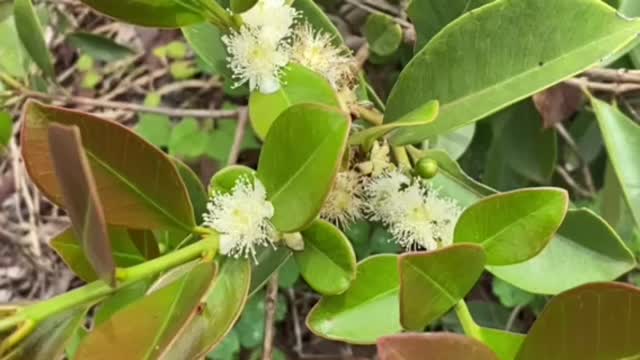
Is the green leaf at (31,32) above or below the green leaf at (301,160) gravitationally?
below

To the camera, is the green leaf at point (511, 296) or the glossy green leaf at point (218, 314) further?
the green leaf at point (511, 296)

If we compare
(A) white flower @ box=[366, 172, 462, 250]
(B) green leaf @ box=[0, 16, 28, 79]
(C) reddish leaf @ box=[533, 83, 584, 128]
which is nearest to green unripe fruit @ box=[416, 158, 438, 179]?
(A) white flower @ box=[366, 172, 462, 250]

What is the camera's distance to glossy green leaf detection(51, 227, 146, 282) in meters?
0.81

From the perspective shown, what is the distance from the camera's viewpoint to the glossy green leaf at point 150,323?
67 centimetres

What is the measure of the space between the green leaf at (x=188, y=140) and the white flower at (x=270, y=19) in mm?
772

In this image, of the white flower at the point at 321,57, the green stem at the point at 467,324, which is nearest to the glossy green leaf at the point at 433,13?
the white flower at the point at 321,57

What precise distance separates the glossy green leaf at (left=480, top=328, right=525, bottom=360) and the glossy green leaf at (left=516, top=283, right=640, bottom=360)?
5 cm

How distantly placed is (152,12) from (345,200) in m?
0.22

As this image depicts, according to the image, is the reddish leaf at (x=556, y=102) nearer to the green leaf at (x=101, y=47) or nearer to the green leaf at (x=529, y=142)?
the green leaf at (x=529, y=142)

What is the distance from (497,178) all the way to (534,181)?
0.05 m

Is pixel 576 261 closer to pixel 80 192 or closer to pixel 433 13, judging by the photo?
pixel 433 13

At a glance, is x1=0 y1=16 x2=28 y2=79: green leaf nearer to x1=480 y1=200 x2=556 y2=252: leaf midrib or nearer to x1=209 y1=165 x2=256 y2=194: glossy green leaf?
x1=209 y1=165 x2=256 y2=194: glossy green leaf

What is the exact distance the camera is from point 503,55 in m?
0.78

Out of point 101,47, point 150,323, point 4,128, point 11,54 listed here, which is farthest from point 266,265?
point 101,47
